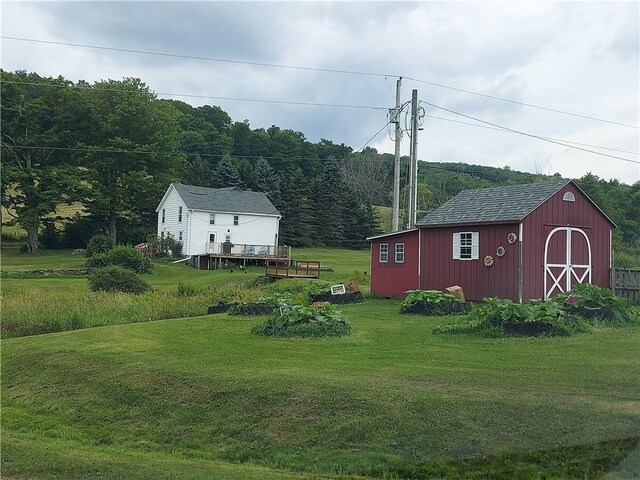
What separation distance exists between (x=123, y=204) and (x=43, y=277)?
21.5 m

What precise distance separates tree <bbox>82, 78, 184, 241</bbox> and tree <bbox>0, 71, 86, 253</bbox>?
1.67 meters

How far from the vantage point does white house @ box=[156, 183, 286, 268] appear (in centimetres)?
4875

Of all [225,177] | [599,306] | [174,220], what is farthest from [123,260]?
[225,177]

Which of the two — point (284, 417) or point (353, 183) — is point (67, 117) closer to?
point (353, 183)

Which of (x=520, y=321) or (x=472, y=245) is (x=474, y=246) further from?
(x=520, y=321)

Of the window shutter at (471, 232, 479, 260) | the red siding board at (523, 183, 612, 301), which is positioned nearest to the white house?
the window shutter at (471, 232, 479, 260)

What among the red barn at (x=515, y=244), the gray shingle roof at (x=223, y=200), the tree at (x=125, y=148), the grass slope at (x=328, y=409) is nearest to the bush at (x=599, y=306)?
the grass slope at (x=328, y=409)

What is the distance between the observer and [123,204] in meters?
56.4

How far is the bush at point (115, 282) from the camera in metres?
26.9

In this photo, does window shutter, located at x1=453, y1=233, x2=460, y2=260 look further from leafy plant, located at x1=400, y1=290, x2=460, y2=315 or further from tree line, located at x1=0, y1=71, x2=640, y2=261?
tree line, located at x1=0, y1=71, x2=640, y2=261

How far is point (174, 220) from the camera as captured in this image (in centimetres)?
5272

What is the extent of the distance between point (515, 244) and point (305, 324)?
31.6 feet

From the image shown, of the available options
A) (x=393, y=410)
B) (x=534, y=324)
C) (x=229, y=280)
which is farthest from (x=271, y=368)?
(x=229, y=280)

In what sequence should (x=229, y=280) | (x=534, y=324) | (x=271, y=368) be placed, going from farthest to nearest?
(x=229, y=280) → (x=534, y=324) → (x=271, y=368)
